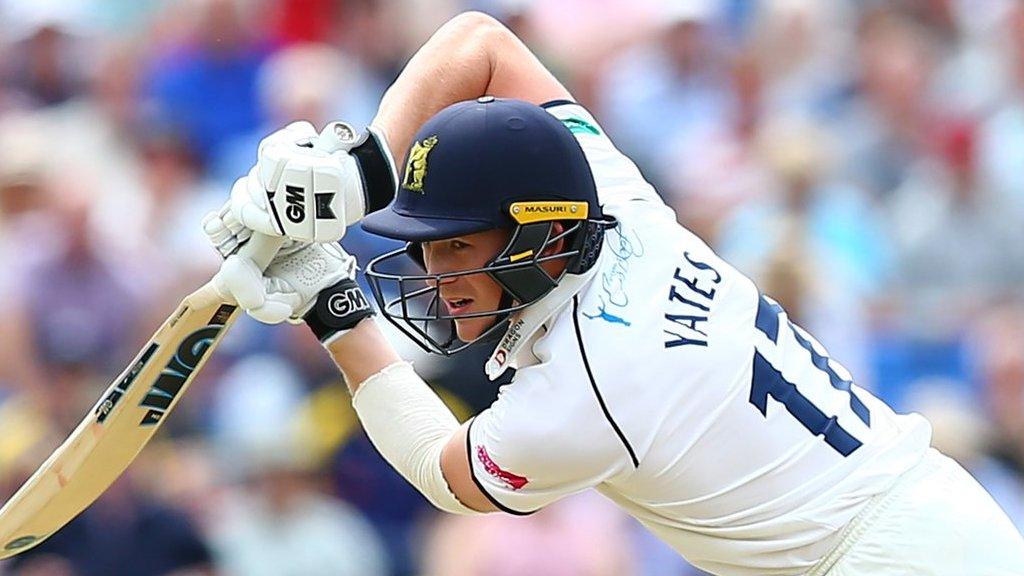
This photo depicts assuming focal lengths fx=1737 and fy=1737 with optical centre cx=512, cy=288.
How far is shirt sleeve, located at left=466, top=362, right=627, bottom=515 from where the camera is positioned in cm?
314

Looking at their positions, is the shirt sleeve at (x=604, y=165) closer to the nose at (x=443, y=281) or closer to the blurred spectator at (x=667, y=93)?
the nose at (x=443, y=281)

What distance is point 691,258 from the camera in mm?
3350

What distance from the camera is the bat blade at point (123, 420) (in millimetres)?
3717

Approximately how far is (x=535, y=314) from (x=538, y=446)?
0.80 feet

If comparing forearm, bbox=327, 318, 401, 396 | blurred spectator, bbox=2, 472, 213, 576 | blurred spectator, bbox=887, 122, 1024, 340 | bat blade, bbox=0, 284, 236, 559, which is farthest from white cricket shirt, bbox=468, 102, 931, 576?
blurred spectator, bbox=887, 122, 1024, 340

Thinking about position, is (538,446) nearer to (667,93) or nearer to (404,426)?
(404,426)

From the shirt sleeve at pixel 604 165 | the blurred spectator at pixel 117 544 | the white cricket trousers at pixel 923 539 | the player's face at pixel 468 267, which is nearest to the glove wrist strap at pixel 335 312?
the player's face at pixel 468 267

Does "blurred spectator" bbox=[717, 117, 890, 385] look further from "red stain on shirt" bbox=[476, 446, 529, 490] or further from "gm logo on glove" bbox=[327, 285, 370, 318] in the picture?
"red stain on shirt" bbox=[476, 446, 529, 490]

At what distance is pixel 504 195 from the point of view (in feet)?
10.3

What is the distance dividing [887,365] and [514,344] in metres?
3.79

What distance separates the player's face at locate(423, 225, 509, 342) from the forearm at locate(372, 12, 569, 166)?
488 mm

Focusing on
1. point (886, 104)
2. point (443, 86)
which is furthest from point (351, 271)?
point (886, 104)

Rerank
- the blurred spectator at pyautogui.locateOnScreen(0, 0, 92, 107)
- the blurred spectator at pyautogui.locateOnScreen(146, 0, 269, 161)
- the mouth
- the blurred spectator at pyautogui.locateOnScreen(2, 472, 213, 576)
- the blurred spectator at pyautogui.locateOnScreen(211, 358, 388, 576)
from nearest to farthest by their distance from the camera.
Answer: the mouth, the blurred spectator at pyautogui.locateOnScreen(2, 472, 213, 576), the blurred spectator at pyautogui.locateOnScreen(211, 358, 388, 576), the blurred spectator at pyautogui.locateOnScreen(146, 0, 269, 161), the blurred spectator at pyautogui.locateOnScreen(0, 0, 92, 107)

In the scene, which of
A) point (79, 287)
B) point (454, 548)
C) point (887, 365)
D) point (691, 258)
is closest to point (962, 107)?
point (887, 365)
